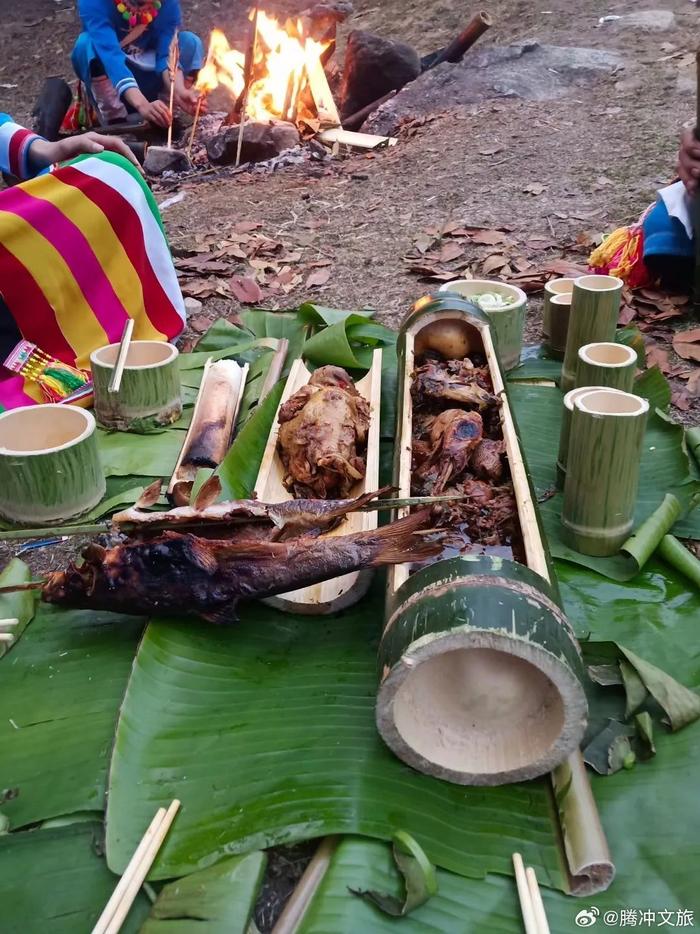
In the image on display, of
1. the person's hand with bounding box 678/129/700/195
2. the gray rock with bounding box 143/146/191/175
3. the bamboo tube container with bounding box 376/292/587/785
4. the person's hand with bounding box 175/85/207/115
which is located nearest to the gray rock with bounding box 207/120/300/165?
the gray rock with bounding box 143/146/191/175

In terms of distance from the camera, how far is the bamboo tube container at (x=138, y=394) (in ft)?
11.8

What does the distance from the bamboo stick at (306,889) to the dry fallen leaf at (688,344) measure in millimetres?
3421

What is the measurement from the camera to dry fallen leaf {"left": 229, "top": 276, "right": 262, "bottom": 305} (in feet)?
17.5

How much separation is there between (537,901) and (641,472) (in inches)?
76.9

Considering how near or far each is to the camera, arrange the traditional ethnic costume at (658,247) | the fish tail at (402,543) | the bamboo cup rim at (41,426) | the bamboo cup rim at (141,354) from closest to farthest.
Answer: the fish tail at (402,543), the bamboo cup rim at (41,426), the bamboo cup rim at (141,354), the traditional ethnic costume at (658,247)

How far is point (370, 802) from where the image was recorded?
186 cm

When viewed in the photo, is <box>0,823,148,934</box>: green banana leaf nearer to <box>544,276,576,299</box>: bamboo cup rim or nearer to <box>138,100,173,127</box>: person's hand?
<box>544,276,576,299</box>: bamboo cup rim

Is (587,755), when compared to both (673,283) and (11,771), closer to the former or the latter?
(11,771)

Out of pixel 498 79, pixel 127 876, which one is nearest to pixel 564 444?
pixel 127 876

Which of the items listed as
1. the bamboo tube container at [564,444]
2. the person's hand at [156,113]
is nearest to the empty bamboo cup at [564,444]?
the bamboo tube container at [564,444]

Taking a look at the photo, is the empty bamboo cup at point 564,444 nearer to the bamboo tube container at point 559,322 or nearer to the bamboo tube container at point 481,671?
the bamboo tube container at point 481,671

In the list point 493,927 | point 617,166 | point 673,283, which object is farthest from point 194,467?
point 617,166

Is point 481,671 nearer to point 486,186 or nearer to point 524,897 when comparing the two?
point 524,897

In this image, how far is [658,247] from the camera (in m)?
4.62
